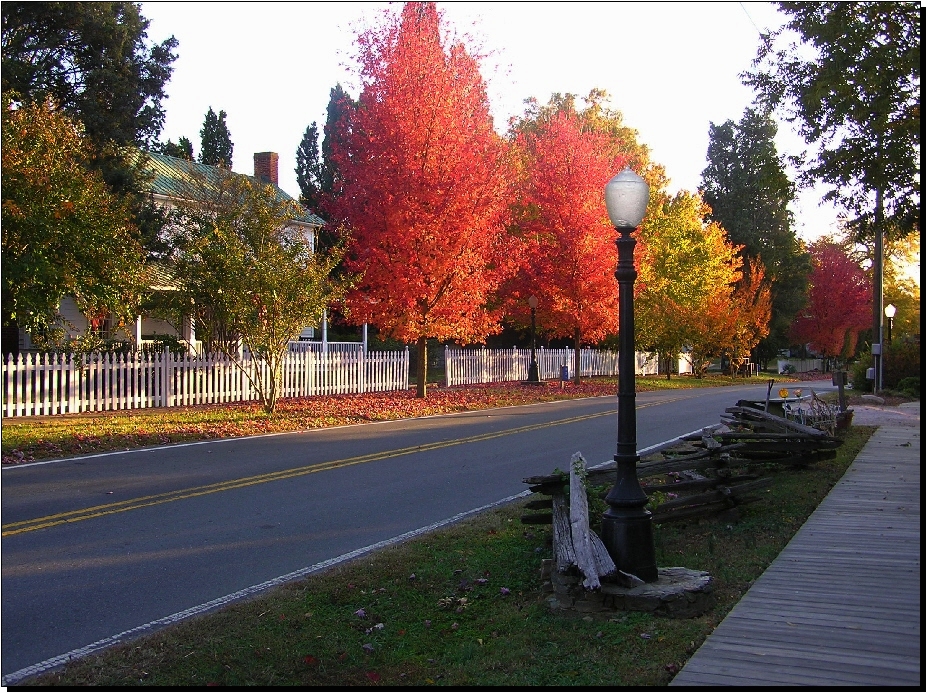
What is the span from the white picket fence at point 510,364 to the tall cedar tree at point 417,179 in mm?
7310

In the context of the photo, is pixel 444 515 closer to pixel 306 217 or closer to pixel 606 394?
pixel 606 394

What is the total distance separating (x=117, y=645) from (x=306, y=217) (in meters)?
34.4

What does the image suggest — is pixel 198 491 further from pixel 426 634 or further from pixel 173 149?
pixel 173 149

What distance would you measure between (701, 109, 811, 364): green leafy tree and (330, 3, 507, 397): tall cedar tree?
39.0 m

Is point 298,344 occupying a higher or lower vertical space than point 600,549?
higher

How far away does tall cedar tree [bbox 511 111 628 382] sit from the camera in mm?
31688

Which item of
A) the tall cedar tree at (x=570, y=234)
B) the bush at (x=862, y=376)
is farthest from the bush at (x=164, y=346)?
the bush at (x=862, y=376)

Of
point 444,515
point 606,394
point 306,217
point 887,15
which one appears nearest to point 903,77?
point 887,15

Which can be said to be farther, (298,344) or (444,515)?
(298,344)

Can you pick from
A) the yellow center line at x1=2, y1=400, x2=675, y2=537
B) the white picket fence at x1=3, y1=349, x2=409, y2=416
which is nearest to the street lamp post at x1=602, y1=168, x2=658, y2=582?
the yellow center line at x1=2, y1=400, x2=675, y2=537

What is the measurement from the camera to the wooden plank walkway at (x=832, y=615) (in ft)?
15.7

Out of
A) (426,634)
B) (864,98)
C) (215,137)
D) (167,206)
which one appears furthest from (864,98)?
(215,137)

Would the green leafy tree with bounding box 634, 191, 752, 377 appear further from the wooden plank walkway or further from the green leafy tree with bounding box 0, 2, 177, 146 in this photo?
the wooden plank walkway

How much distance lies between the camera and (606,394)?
32062 millimetres
